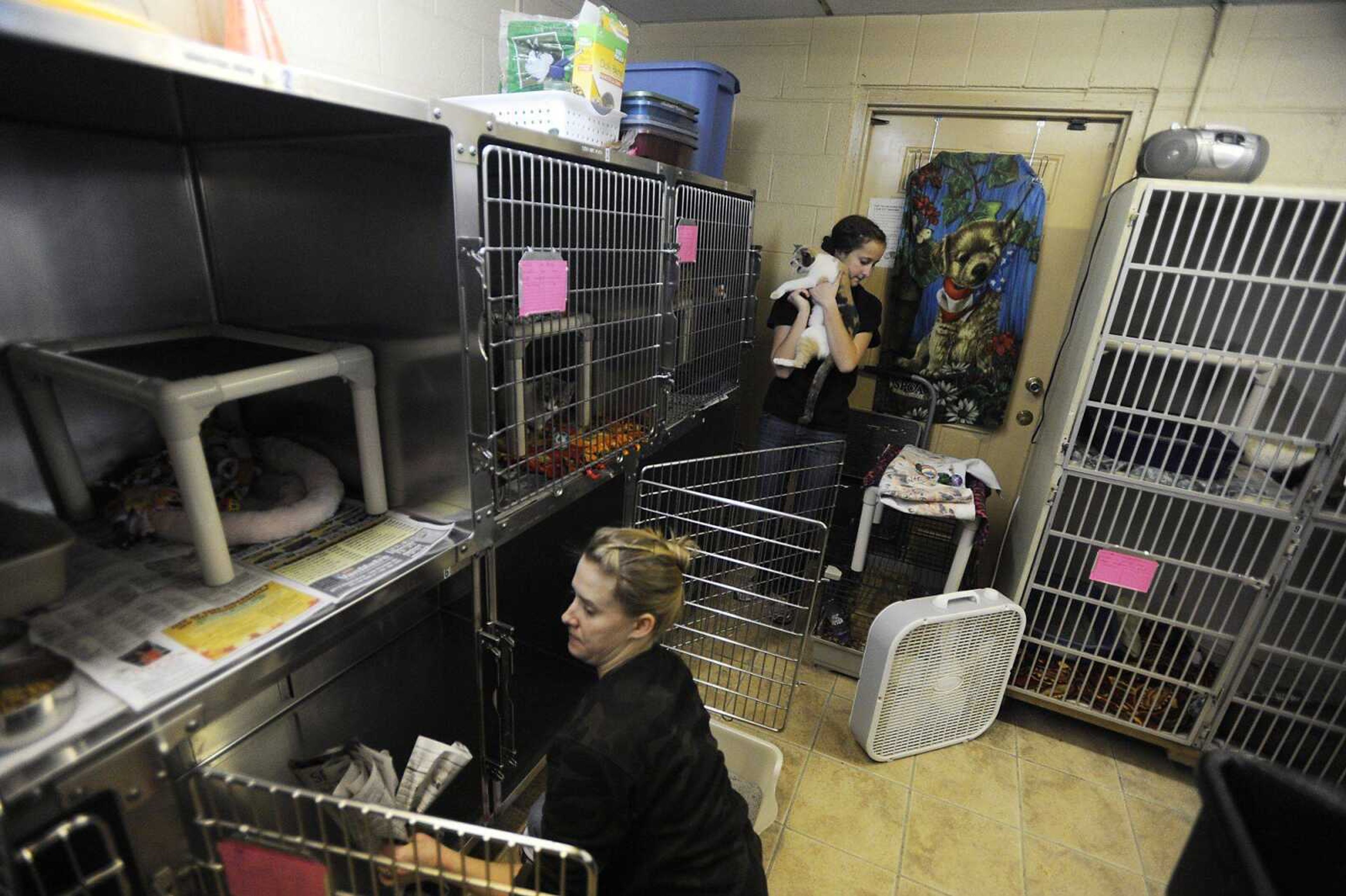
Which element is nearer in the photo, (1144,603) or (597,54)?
(597,54)

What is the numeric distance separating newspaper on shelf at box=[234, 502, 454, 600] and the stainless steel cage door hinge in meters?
0.28

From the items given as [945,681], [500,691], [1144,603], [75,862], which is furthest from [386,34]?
[1144,603]

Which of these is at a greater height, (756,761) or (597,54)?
(597,54)

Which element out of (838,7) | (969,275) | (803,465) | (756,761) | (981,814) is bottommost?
(981,814)

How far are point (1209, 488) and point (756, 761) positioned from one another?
1.57 m

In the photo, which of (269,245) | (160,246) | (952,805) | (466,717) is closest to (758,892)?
(466,717)

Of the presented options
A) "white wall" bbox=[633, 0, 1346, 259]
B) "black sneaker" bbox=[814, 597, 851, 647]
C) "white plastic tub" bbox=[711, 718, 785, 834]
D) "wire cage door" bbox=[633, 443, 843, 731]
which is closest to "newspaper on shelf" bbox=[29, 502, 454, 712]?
"wire cage door" bbox=[633, 443, 843, 731]

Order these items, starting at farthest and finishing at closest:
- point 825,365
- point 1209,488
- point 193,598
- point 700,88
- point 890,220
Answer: point 890,220, point 825,365, point 700,88, point 1209,488, point 193,598

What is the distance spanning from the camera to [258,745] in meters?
1.06

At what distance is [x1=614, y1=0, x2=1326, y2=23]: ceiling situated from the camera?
222 centimetres

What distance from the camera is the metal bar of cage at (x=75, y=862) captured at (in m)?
0.56

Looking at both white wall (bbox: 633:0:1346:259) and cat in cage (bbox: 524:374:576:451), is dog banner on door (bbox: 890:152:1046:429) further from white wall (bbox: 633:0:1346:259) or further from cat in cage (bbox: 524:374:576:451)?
cat in cage (bbox: 524:374:576:451)

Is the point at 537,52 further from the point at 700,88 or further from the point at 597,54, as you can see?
the point at 700,88

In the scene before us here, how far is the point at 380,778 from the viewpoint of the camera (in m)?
1.09
